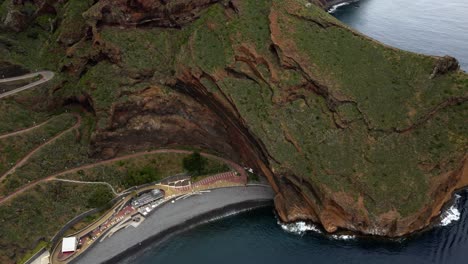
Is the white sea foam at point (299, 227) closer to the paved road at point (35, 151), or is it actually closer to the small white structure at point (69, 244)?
the small white structure at point (69, 244)

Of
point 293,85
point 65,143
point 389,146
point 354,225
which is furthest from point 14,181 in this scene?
point 389,146

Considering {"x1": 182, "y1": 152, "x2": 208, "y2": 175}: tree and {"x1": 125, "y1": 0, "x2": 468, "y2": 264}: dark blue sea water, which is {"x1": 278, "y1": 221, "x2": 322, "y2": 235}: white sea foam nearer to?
{"x1": 125, "y1": 0, "x2": 468, "y2": 264}: dark blue sea water

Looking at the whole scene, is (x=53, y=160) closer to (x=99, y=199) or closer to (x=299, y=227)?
(x=99, y=199)

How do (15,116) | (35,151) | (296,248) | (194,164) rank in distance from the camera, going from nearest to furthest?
(296,248), (35,151), (15,116), (194,164)

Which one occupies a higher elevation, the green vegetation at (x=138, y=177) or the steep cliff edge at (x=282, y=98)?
the steep cliff edge at (x=282, y=98)

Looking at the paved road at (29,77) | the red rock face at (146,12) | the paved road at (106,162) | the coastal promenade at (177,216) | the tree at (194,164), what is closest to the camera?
the coastal promenade at (177,216)

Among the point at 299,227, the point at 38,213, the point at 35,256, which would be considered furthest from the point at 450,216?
the point at 38,213

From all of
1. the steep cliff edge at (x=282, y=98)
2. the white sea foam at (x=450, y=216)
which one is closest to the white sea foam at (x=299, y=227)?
the steep cliff edge at (x=282, y=98)
